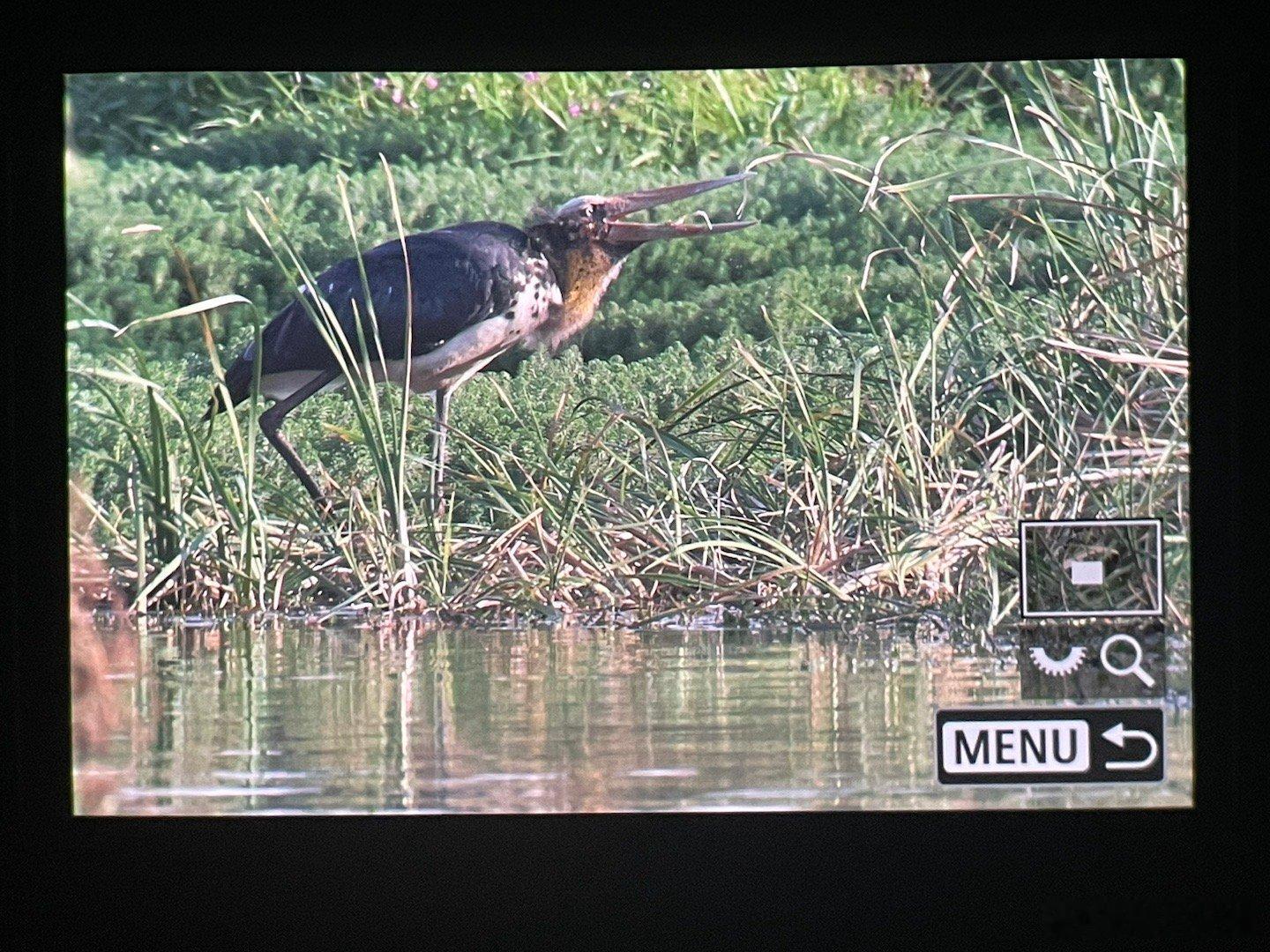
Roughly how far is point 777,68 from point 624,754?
1.25m

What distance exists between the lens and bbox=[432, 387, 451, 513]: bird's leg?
125 inches

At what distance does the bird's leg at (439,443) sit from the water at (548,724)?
25 cm

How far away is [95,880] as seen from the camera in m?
3.19

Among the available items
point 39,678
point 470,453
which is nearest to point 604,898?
point 470,453

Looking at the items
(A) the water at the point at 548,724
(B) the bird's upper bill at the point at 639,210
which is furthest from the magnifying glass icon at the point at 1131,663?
(B) the bird's upper bill at the point at 639,210

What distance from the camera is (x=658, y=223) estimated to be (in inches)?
126

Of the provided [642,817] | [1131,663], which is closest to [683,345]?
[642,817]

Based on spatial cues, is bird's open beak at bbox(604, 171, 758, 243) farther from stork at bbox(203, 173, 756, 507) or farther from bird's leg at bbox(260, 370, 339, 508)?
bird's leg at bbox(260, 370, 339, 508)

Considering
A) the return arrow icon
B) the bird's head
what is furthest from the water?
the bird's head

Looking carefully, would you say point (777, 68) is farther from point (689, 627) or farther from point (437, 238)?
point (689, 627)

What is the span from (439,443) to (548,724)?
537mm

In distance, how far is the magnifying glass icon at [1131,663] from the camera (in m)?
3.18

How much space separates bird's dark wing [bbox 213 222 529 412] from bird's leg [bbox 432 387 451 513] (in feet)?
0.30

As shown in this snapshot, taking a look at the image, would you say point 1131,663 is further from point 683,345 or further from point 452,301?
point 452,301
